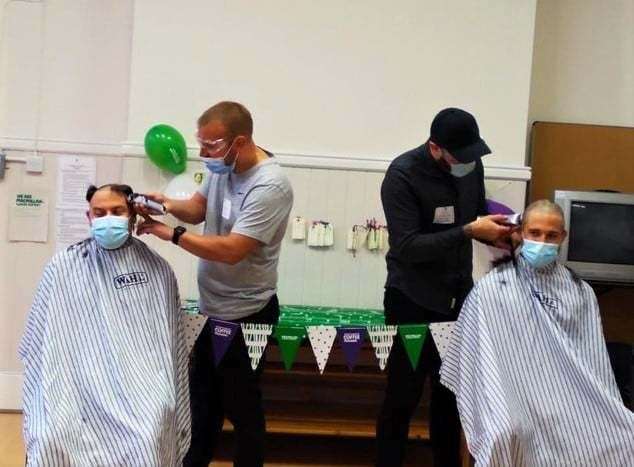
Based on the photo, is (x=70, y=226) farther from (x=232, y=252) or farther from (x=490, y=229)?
(x=490, y=229)

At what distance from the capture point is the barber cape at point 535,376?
1.68 meters

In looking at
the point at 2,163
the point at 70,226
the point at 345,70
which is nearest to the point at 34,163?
the point at 2,163

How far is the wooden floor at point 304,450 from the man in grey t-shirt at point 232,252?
0.87 m

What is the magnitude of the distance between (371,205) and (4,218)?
1.95 m

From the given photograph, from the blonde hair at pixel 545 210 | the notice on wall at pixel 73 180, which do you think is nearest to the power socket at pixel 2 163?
the notice on wall at pixel 73 180

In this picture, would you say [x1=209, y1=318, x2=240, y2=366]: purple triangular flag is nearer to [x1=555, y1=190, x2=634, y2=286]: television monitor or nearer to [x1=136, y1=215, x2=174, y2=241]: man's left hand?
[x1=136, y1=215, x2=174, y2=241]: man's left hand

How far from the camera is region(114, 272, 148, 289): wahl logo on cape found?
1.87 m

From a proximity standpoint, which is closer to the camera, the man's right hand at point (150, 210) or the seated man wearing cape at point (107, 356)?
the seated man wearing cape at point (107, 356)

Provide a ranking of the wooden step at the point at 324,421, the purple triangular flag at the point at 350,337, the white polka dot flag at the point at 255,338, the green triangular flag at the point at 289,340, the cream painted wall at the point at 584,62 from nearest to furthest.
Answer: the white polka dot flag at the point at 255,338
the green triangular flag at the point at 289,340
the purple triangular flag at the point at 350,337
the wooden step at the point at 324,421
the cream painted wall at the point at 584,62

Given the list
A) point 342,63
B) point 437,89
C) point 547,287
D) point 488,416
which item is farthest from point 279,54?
point 488,416

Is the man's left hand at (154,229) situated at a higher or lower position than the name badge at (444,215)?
lower

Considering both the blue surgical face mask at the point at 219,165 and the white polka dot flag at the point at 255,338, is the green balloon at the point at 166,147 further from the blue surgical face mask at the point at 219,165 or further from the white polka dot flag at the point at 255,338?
the white polka dot flag at the point at 255,338

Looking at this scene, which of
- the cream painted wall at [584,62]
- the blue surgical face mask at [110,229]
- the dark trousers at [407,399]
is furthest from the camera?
the cream painted wall at [584,62]

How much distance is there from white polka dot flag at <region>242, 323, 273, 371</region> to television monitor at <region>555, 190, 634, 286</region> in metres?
1.71
